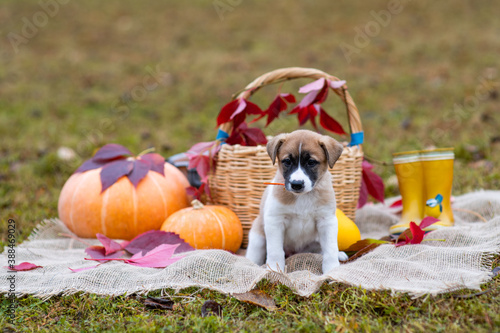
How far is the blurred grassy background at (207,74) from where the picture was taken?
6.24 metres

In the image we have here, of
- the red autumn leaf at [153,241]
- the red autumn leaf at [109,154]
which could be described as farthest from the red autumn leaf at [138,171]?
the red autumn leaf at [153,241]

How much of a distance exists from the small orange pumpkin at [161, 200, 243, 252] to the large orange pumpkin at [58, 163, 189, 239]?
0.37 m

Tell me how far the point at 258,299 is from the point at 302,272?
17.6 inches

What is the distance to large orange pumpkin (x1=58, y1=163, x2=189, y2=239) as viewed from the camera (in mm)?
3887

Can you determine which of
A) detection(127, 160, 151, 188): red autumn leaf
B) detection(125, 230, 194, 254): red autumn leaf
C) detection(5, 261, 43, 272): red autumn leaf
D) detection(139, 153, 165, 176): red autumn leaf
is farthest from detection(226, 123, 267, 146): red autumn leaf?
detection(5, 261, 43, 272): red autumn leaf

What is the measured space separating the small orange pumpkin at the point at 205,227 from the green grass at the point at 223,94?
94 centimetres

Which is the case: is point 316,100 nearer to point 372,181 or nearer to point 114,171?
point 372,181

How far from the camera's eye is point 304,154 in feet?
9.66

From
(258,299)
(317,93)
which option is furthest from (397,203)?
(258,299)

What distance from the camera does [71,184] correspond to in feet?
13.4

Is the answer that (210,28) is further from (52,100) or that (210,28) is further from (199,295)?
(199,295)

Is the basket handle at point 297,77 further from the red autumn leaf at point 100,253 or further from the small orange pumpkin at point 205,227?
the red autumn leaf at point 100,253

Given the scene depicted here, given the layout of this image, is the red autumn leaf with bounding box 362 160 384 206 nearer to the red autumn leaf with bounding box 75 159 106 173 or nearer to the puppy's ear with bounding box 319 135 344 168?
the puppy's ear with bounding box 319 135 344 168

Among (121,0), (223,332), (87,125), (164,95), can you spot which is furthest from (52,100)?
(223,332)
